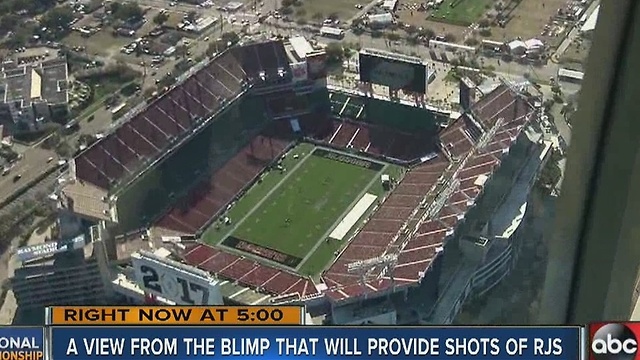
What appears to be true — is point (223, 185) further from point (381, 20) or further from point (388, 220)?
point (381, 20)

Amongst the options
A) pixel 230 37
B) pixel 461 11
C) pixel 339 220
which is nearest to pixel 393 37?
pixel 461 11

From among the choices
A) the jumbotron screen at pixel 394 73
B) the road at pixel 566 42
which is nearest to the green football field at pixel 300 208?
the jumbotron screen at pixel 394 73

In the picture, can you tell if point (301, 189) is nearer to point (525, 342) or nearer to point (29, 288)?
point (29, 288)

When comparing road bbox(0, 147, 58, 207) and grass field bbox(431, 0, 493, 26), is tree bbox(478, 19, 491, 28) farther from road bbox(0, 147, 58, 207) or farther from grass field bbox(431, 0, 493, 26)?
road bbox(0, 147, 58, 207)

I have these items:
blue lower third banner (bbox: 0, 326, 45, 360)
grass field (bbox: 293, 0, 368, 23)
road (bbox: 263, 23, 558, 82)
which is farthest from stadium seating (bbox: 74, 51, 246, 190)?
blue lower third banner (bbox: 0, 326, 45, 360)

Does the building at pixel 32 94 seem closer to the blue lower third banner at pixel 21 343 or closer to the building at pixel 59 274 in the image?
the building at pixel 59 274
